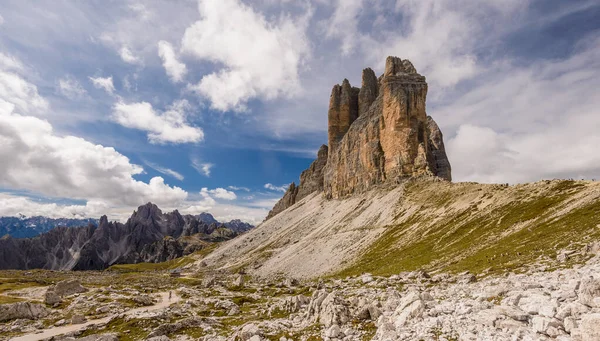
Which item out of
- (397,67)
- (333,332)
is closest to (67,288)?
(333,332)

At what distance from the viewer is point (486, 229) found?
65625 mm

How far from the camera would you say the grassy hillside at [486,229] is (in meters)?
40.1

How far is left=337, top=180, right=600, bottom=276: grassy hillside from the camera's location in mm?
40062

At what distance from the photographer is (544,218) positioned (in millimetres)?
55469

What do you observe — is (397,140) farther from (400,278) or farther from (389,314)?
(389,314)

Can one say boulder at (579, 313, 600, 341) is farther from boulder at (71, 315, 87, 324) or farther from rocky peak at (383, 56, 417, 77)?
rocky peak at (383, 56, 417, 77)

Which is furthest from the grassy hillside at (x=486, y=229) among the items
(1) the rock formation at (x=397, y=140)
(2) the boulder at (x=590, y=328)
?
(1) the rock formation at (x=397, y=140)

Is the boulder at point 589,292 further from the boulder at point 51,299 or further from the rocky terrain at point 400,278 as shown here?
the boulder at point 51,299

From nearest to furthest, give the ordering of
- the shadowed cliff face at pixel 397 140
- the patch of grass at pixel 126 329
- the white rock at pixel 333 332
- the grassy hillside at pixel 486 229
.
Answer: the white rock at pixel 333 332 → the patch of grass at pixel 126 329 → the grassy hillside at pixel 486 229 → the shadowed cliff face at pixel 397 140

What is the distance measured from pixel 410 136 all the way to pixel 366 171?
3196cm

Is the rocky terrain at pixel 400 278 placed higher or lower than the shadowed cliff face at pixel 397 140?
lower

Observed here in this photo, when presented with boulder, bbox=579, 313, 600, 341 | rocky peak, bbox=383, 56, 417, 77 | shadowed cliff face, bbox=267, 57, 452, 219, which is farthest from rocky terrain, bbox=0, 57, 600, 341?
rocky peak, bbox=383, 56, 417, 77

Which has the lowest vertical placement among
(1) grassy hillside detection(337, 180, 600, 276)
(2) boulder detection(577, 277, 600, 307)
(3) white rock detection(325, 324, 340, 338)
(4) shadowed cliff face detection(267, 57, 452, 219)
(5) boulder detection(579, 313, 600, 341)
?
(3) white rock detection(325, 324, 340, 338)

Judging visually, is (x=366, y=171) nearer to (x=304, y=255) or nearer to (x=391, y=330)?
(x=304, y=255)
